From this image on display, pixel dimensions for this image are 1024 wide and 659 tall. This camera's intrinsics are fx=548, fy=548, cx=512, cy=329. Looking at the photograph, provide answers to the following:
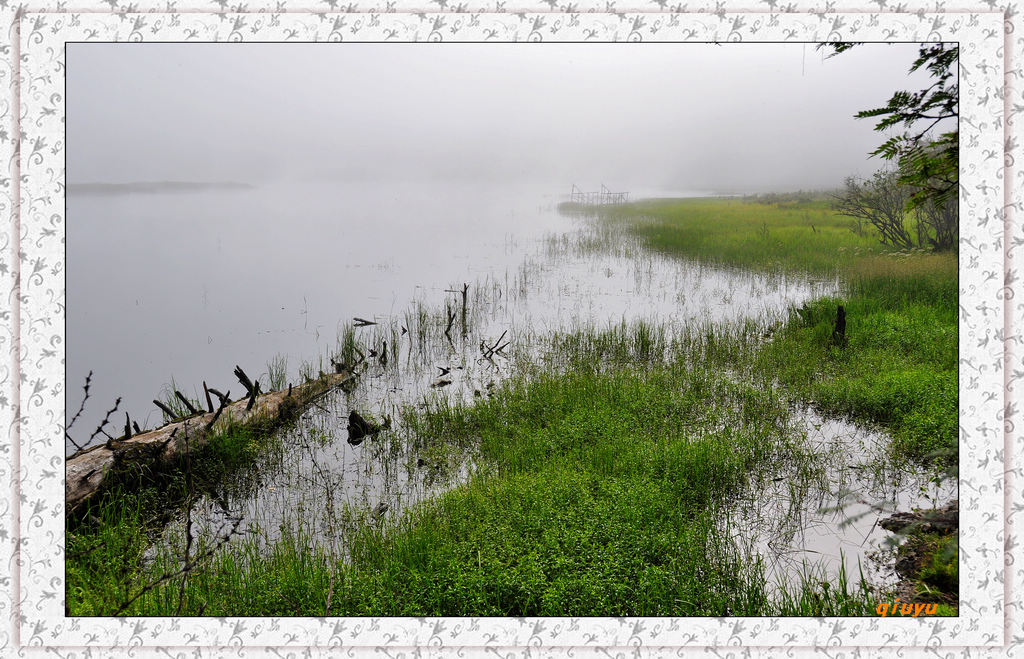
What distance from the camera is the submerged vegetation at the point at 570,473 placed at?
2.82 m

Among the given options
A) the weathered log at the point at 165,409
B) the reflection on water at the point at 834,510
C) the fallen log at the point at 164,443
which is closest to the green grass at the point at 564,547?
the reflection on water at the point at 834,510

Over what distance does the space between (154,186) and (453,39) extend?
6.69m

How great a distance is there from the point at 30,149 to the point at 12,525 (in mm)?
2098

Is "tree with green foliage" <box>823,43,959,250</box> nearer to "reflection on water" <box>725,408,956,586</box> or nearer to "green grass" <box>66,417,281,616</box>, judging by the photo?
"reflection on water" <box>725,408,956,586</box>

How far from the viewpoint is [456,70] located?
5723 millimetres

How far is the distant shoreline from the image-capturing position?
17.3ft

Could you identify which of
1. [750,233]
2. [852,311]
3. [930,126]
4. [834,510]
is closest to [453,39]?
[930,126]

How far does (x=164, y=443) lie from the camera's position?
4.42 meters

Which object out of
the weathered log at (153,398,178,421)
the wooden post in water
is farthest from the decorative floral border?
the wooden post in water

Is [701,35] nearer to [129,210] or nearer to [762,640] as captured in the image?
[762,640]

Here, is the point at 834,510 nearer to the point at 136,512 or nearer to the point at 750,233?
the point at 136,512

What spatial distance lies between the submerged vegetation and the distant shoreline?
267 centimetres

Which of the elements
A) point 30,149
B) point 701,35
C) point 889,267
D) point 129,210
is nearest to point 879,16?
point 701,35

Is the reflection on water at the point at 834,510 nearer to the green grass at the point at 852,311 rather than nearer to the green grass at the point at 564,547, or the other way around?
the green grass at the point at 564,547
